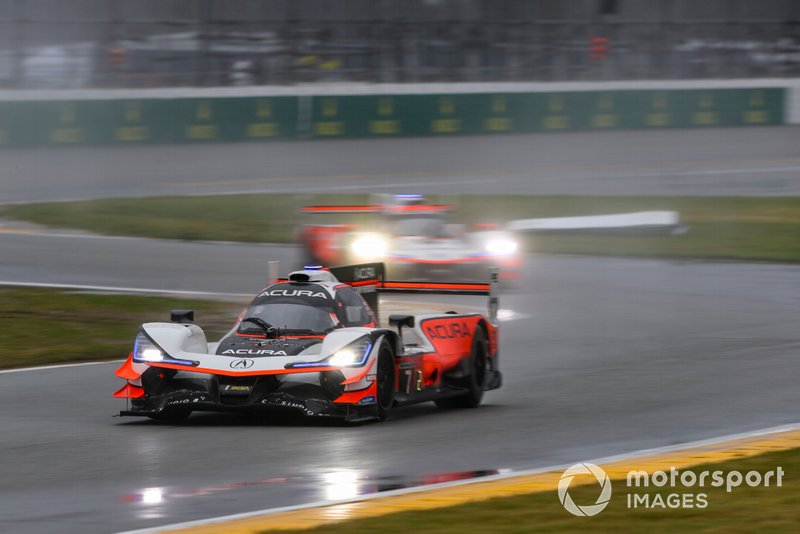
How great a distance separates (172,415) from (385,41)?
90.0 ft

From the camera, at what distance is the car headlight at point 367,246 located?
20.0 m

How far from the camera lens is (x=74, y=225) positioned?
26672 millimetres

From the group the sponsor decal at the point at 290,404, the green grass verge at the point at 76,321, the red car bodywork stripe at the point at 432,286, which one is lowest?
the green grass verge at the point at 76,321

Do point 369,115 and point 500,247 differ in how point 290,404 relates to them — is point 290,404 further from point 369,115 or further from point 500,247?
point 369,115

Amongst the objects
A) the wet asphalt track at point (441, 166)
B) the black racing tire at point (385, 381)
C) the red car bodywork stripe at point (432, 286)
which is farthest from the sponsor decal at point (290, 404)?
the wet asphalt track at point (441, 166)

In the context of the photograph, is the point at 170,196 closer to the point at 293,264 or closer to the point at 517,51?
the point at 293,264

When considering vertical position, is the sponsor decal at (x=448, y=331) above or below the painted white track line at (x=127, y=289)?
above

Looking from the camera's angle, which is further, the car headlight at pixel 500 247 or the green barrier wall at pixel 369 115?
the green barrier wall at pixel 369 115

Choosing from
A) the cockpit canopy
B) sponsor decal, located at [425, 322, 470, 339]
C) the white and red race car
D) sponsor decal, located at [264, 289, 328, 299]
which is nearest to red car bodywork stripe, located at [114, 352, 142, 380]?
the cockpit canopy

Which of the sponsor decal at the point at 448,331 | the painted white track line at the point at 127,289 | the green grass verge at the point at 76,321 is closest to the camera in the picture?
the sponsor decal at the point at 448,331

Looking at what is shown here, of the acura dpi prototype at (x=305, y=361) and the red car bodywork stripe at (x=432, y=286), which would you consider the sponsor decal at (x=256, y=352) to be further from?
the red car bodywork stripe at (x=432, y=286)

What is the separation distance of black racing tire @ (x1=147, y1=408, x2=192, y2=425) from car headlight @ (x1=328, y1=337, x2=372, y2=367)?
115 cm

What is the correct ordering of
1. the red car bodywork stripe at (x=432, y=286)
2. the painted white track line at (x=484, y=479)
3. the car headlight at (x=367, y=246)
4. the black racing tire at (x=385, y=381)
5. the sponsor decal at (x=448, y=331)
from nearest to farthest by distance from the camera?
the painted white track line at (x=484, y=479) → the black racing tire at (x=385, y=381) → the sponsor decal at (x=448, y=331) → the red car bodywork stripe at (x=432, y=286) → the car headlight at (x=367, y=246)

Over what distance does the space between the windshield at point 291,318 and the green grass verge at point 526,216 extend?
1332cm
